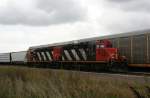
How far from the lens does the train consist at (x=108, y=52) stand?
31234mm

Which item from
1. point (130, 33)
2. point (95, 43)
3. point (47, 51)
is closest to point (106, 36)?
point (95, 43)

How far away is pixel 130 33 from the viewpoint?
3275cm

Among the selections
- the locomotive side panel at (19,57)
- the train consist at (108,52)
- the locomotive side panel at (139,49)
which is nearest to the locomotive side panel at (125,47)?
the train consist at (108,52)

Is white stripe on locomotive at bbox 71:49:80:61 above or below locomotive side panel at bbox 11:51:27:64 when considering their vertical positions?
above

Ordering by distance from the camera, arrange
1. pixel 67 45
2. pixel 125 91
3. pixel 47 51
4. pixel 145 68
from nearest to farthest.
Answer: pixel 125 91 < pixel 145 68 < pixel 67 45 < pixel 47 51

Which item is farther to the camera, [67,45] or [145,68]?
[67,45]

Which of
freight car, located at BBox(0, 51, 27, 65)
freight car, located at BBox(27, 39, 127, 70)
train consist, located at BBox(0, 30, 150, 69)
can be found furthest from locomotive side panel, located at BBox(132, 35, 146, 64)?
freight car, located at BBox(0, 51, 27, 65)

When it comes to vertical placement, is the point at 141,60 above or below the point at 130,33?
below

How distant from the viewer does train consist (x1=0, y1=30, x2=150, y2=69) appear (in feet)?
102

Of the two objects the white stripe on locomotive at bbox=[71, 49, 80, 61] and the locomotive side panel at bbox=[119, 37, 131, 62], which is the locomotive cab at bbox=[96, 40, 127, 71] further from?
the white stripe on locomotive at bbox=[71, 49, 80, 61]

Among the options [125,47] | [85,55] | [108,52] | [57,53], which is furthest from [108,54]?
[57,53]

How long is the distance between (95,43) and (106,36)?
1.65 m

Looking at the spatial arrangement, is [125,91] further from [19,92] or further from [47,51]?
[47,51]

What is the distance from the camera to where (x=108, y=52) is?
112ft
